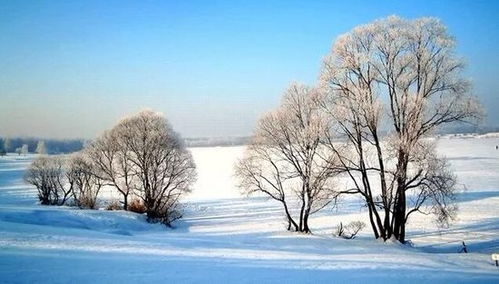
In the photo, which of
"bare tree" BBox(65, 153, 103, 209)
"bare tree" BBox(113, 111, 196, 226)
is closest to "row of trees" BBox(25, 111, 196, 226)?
"bare tree" BBox(113, 111, 196, 226)

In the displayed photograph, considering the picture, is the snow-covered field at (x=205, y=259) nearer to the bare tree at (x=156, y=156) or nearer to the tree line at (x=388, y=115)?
the tree line at (x=388, y=115)

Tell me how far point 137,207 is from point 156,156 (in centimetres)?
522

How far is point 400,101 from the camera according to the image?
19.2 metres

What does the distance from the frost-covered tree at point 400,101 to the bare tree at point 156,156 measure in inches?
723

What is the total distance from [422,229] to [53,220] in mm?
24104

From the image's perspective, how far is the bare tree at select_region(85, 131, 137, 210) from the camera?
36.3 meters

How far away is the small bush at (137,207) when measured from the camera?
35125 millimetres

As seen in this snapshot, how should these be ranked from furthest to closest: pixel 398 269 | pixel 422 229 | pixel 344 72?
1. pixel 422 229
2. pixel 344 72
3. pixel 398 269

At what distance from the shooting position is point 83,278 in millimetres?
9195

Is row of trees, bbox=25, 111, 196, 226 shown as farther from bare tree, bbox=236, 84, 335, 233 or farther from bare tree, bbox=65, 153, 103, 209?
bare tree, bbox=236, 84, 335, 233

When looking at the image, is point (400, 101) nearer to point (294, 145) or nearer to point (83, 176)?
point (294, 145)

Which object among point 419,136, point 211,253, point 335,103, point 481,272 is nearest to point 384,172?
point 419,136

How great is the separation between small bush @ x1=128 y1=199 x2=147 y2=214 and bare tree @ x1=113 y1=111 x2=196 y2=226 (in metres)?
0.57

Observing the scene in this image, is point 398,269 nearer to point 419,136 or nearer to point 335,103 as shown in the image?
point 419,136
